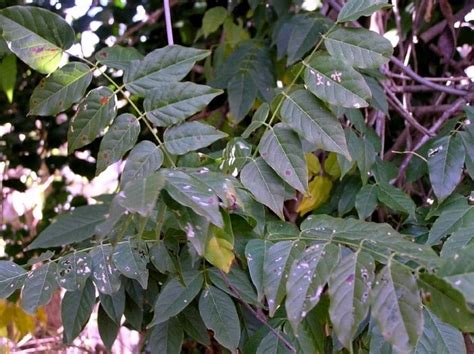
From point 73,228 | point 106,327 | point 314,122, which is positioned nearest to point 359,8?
point 314,122

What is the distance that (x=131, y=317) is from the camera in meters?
0.91

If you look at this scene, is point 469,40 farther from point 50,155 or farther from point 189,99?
point 50,155

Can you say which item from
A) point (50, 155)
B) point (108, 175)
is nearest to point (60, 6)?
point (50, 155)

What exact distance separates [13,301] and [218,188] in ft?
3.05

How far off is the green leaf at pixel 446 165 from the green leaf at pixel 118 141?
0.47 metres

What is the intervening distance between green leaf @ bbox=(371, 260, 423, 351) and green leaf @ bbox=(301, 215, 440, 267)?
0.15 ft

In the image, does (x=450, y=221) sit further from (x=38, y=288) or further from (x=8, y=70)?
(x=8, y=70)

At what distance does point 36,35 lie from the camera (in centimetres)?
79

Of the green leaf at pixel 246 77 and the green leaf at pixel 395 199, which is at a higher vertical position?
the green leaf at pixel 246 77

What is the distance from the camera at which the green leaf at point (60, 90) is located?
2.62ft

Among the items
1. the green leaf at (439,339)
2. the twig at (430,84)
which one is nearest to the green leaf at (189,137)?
the green leaf at (439,339)

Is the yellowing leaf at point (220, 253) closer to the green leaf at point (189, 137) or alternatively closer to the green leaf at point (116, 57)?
the green leaf at point (189, 137)

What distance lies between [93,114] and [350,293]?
414mm

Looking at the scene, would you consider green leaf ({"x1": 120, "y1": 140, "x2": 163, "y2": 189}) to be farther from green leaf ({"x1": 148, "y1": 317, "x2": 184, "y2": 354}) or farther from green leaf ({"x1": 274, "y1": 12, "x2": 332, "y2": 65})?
green leaf ({"x1": 274, "y1": 12, "x2": 332, "y2": 65})
